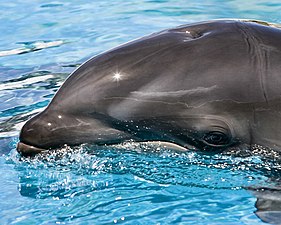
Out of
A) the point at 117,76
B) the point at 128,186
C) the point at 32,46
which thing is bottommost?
the point at 32,46

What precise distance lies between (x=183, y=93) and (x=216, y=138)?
474 millimetres

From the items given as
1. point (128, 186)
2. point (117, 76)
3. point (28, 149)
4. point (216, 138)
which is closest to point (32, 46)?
point (128, 186)

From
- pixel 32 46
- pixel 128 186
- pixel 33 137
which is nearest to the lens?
pixel 33 137

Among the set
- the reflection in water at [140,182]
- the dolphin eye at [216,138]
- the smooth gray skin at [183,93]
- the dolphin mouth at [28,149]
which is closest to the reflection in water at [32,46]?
the reflection in water at [140,182]

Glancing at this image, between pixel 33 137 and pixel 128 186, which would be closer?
pixel 33 137

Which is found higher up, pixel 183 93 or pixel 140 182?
pixel 183 93

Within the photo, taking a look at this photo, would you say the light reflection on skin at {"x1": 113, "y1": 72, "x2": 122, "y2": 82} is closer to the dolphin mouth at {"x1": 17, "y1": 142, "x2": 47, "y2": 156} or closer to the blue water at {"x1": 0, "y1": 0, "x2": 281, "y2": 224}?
the blue water at {"x1": 0, "y1": 0, "x2": 281, "y2": 224}

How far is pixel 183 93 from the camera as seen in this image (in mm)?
5406

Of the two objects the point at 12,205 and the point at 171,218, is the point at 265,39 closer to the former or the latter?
the point at 171,218

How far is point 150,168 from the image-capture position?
20.1 feet

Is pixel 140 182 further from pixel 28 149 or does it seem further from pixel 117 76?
pixel 117 76

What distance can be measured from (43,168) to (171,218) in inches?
47.3

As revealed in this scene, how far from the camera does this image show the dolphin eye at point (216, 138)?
18.2ft

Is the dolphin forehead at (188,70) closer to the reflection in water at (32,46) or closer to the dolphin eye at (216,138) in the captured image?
the dolphin eye at (216,138)
